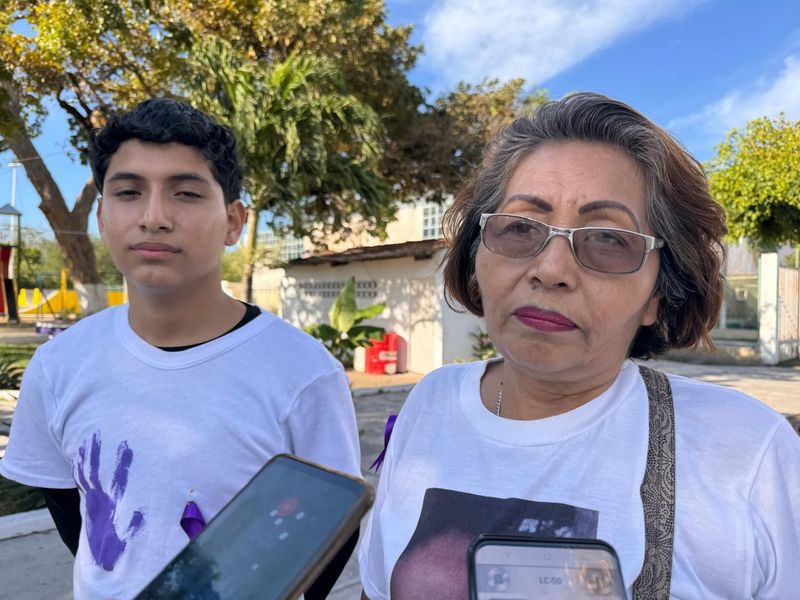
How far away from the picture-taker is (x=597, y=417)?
3.90 ft

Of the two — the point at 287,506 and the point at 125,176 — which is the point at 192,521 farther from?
the point at 125,176

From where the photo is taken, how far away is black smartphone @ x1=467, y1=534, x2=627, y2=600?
80 centimetres

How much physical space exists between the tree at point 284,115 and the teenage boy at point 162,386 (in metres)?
8.41

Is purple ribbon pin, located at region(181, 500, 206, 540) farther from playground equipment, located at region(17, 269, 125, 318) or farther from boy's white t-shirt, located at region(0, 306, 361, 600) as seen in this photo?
playground equipment, located at region(17, 269, 125, 318)

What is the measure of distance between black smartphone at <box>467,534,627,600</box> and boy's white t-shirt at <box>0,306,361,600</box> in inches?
34.1

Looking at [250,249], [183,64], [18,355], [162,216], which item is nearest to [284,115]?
[183,64]

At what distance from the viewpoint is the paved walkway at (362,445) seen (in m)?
3.43

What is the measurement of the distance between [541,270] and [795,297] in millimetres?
16871

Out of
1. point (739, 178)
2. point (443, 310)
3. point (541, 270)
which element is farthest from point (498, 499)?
point (739, 178)

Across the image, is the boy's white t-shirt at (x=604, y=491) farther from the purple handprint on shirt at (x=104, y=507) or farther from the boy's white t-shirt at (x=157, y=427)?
the purple handprint on shirt at (x=104, y=507)

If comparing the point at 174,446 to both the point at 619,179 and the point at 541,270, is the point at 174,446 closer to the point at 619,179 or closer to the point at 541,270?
the point at 541,270

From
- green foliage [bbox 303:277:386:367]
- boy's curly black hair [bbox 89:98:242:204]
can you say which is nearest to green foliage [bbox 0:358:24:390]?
green foliage [bbox 303:277:386:367]

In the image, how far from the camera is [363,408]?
29.5 feet

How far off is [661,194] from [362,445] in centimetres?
571
